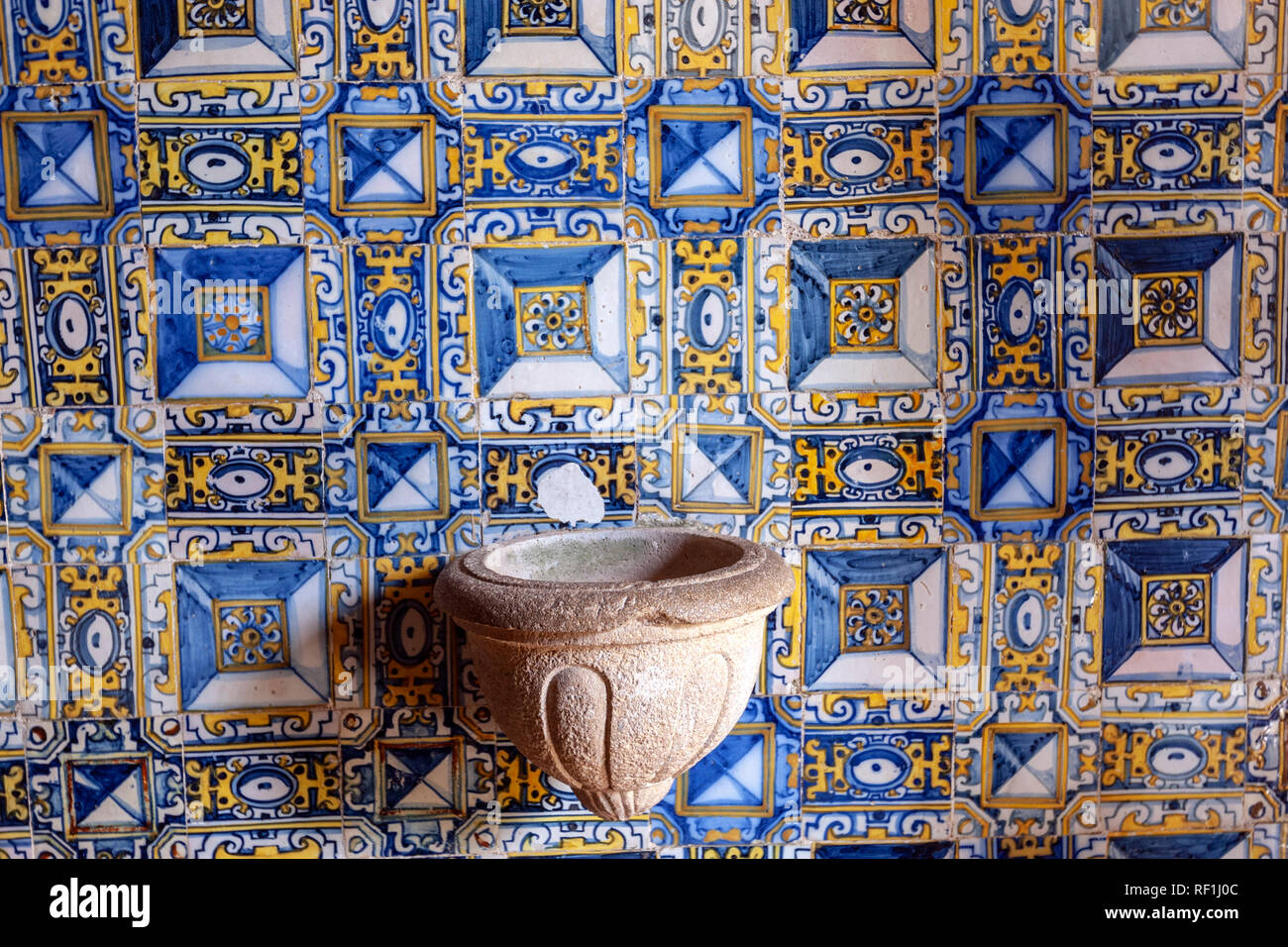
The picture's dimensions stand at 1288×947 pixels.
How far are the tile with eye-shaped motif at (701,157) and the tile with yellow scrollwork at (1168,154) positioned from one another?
749mm

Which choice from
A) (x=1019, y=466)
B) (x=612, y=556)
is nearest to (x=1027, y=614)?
(x=1019, y=466)

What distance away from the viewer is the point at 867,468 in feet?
6.96

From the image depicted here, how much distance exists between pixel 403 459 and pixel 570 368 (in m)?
0.44

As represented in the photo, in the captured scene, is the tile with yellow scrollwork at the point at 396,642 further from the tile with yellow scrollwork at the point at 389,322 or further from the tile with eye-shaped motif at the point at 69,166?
the tile with eye-shaped motif at the point at 69,166

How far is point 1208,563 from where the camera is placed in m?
2.15

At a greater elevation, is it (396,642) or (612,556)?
(612,556)

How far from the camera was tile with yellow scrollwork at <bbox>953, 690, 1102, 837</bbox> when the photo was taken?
2.17m

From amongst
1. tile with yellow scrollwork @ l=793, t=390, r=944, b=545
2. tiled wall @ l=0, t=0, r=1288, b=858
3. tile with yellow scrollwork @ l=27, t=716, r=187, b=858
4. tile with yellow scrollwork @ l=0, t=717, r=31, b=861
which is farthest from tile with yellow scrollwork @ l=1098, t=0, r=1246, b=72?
tile with yellow scrollwork @ l=0, t=717, r=31, b=861

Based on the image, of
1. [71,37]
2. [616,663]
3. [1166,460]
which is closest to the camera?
[616,663]

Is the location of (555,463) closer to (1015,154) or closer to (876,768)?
(876,768)

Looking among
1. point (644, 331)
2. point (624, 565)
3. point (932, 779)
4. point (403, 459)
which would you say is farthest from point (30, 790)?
point (932, 779)

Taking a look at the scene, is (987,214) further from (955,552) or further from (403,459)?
(403,459)

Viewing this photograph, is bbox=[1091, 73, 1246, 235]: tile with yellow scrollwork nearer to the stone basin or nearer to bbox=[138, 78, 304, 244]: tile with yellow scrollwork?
the stone basin

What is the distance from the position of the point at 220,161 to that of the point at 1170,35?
7.07 ft
